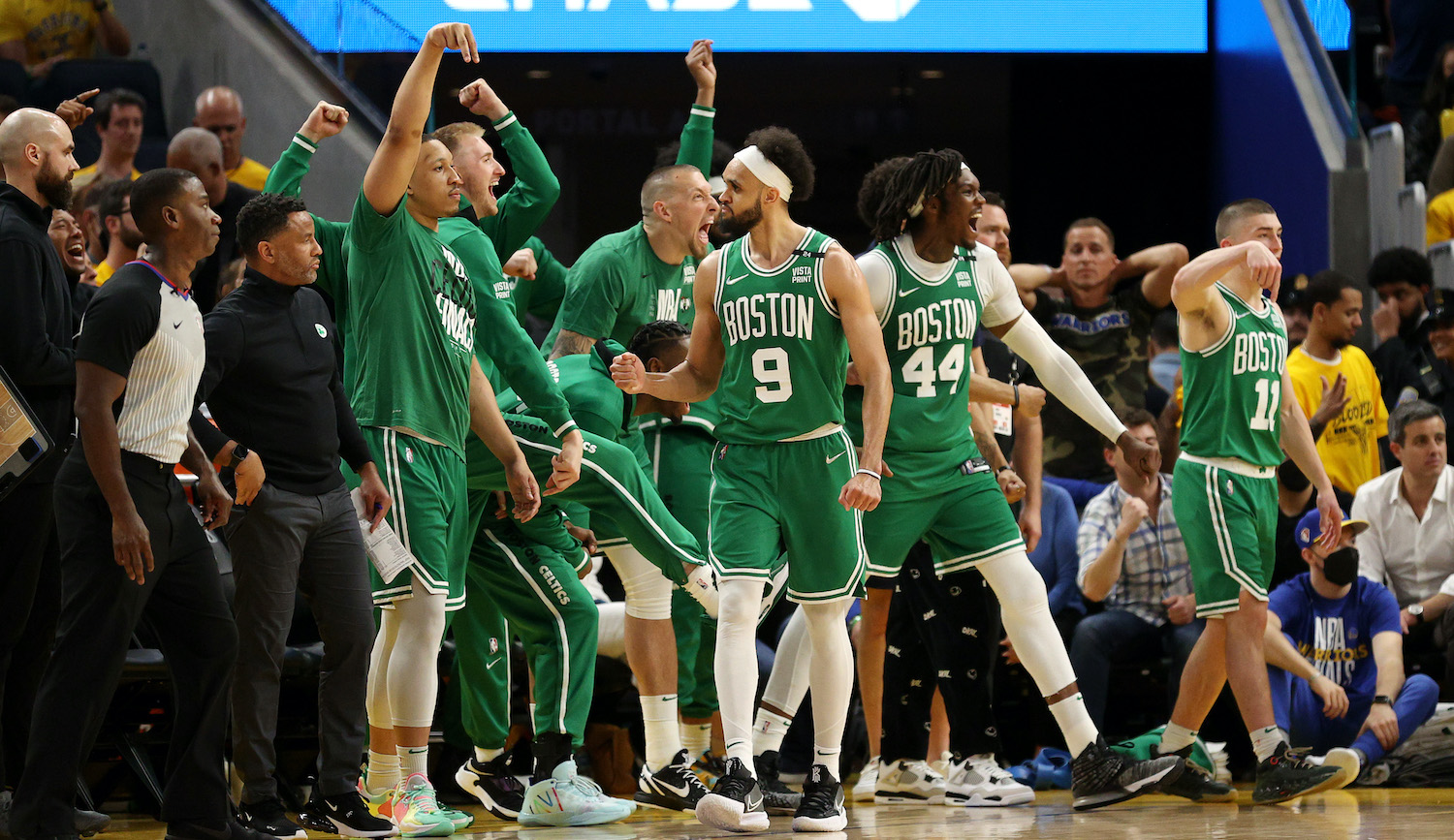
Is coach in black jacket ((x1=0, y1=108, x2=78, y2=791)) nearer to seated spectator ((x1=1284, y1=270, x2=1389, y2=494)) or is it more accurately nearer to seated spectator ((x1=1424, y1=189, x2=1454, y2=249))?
seated spectator ((x1=1284, y1=270, x2=1389, y2=494))

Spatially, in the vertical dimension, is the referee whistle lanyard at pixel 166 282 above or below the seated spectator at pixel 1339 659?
above

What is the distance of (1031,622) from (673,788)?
1.30 m

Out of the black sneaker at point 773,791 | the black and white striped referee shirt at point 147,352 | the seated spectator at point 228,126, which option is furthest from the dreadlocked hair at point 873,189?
the seated spectator at point 228,126

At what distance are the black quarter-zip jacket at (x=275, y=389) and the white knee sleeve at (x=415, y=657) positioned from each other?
437mm

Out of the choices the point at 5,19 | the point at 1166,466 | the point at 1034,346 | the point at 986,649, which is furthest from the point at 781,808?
the point at 5,19

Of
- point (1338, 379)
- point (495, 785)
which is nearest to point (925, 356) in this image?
point (495, 785)

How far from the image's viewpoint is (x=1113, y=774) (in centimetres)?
500

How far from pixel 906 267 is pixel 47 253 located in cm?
259

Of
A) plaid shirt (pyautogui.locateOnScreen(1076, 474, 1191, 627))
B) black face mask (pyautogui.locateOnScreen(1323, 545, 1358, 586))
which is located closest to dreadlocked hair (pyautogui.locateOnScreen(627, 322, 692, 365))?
plaid shirt (pyautogui.locateOnScreen(1076, 474, 1191, 627))

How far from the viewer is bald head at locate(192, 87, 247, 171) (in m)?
8.62

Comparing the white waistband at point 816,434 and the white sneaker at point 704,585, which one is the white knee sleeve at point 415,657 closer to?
the white sneaker at point 704,585

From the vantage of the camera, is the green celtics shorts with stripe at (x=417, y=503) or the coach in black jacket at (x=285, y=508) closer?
the coach in black jacket at (x=285, y=508)

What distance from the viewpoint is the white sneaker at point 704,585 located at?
5.34m

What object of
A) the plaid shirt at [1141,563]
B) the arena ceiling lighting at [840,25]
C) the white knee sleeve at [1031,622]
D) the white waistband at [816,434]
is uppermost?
the arena ceiling lighting at [840,25]
